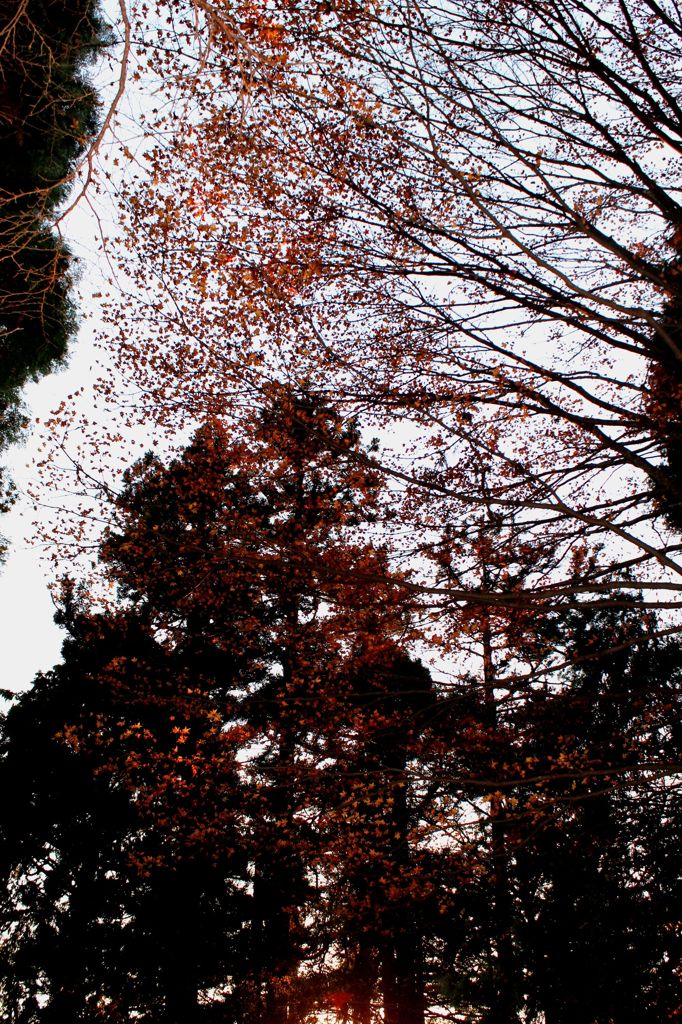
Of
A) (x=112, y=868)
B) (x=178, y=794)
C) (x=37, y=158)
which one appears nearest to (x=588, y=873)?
(x=178, y=794)

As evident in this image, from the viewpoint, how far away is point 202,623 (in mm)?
13117

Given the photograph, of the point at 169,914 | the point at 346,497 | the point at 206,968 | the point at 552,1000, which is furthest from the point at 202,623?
the point at 552,1000

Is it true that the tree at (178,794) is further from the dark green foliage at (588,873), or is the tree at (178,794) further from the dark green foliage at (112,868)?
the dark green foliage at (588,873)

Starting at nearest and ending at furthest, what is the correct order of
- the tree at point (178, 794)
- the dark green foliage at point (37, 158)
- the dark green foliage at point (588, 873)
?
the dark green foliage at point (37, 158), the dark green foliage at point (588, 873), the tree at point (178, 794)

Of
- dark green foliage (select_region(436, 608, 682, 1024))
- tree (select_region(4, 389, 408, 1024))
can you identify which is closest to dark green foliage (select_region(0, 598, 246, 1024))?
tree (select_region(4, 389, 408, 1024))

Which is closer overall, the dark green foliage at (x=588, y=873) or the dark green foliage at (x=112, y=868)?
the dark green foliage at (x=588, y=873)

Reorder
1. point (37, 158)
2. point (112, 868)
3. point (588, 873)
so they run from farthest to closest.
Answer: point (112, 868), point (588, 873), point (37, 158)

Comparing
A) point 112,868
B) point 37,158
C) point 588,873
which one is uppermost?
point 37,158

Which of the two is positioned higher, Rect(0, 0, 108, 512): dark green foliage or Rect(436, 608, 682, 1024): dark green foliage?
Rect(0, 0, 108, 512): dark green foliage

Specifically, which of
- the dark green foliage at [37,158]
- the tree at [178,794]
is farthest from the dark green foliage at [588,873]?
the dark green foliage at [37,158]

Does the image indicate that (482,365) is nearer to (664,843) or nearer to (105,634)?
(664,843)

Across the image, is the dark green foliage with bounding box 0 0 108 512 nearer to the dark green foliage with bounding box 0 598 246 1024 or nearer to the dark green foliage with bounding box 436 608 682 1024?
the dark green foliage with bounding box 0 598 246 1024

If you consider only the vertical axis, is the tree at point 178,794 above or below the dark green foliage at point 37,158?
below

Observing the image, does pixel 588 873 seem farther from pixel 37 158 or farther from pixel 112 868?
pixel 37 158
